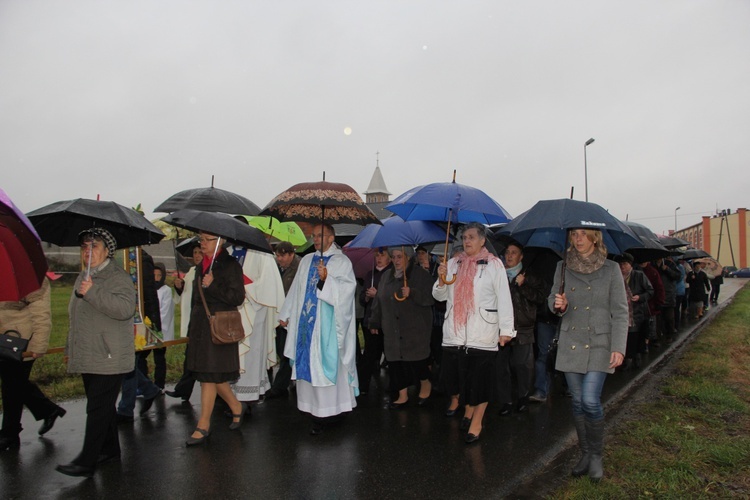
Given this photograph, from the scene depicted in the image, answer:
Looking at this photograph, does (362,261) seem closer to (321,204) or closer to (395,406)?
(395,406)

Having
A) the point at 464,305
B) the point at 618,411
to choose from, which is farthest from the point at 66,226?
the point at 618,411

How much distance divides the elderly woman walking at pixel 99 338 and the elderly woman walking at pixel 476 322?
2.94 metres

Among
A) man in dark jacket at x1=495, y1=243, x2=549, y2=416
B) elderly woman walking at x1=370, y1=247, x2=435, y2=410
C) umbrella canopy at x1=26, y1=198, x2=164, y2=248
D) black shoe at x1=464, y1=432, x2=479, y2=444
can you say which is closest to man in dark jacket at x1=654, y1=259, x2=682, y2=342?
man in dark jacket at x1=495, y1=243, x2=549, y2=416

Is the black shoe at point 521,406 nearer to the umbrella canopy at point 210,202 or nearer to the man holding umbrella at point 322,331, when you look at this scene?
the man holding umbrella at point 322,331

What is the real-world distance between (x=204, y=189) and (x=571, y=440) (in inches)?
200

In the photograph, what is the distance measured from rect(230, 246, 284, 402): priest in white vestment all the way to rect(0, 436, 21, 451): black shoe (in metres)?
2.04

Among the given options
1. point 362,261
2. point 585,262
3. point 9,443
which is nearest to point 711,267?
point 362,261

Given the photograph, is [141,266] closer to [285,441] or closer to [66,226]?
[66,226]

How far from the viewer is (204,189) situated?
6672 mm

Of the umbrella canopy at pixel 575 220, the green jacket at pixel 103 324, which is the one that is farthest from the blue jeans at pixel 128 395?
the umbrella canopy at pixel 575 220

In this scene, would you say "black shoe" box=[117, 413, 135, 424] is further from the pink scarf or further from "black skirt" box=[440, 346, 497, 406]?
the pink scarf

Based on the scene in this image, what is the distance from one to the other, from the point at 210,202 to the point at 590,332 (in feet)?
14.6

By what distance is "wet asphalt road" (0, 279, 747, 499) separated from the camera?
396 centimetres

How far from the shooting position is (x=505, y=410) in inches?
240
